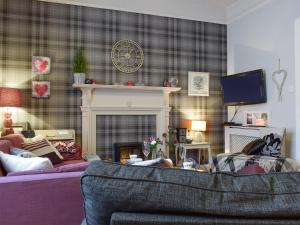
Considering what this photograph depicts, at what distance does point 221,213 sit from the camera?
0.75m

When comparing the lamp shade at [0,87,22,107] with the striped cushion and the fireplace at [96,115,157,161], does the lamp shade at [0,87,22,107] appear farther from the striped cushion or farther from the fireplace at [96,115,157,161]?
the fireplace at [96,115,157,161]

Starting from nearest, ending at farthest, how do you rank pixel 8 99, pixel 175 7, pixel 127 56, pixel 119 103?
pixel 8 99 → pixel 119 103 → pixel 127 56 → pixel 175 7

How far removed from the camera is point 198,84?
498cm

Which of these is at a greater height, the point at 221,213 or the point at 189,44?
the point at 189,44

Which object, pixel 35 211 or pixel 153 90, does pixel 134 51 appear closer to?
pixel 153 90

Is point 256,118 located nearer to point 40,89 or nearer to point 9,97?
point 40,89

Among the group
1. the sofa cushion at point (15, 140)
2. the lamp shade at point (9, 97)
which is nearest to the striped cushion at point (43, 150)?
the sofa cushion at point (15, 140)

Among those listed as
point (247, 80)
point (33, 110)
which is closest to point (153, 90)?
point (247, 80)

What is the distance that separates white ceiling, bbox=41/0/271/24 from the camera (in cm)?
440

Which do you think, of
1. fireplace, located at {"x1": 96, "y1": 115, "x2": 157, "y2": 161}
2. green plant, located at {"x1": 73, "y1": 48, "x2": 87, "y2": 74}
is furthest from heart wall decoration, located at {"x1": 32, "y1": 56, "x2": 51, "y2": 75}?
fireplace, located at {"x1": 96, "y1": 115, "x2": 157, "y2": 161}

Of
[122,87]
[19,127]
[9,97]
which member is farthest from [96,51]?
[19,127]

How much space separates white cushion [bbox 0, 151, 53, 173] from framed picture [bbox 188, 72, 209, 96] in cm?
347

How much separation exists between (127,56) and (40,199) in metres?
3.27

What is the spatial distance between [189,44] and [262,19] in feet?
4.23
